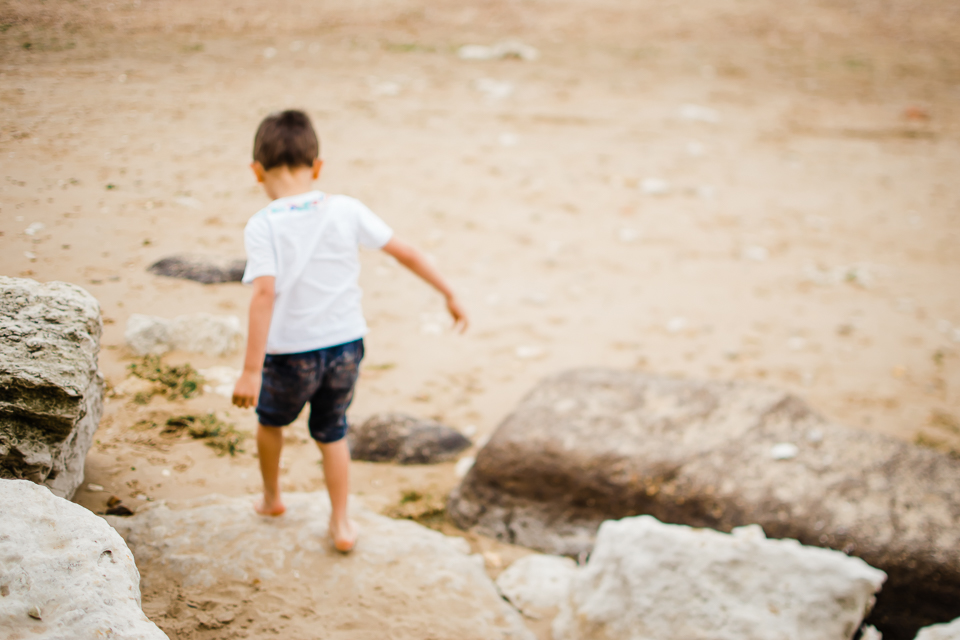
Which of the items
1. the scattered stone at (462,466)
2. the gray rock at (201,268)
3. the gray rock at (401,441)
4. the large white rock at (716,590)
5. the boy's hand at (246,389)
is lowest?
the scattered stone at (462,466)

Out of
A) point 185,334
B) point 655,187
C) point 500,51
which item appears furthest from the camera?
A: point 500,51

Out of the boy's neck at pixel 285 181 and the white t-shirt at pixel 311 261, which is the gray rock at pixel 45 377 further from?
the boy's neck at pixel 285 181

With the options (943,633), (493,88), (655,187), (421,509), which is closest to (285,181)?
(421,509)

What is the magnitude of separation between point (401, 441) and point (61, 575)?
1.59 meters

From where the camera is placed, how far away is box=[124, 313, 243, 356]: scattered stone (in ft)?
5.86

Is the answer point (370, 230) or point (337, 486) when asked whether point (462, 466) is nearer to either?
point (337, 486)

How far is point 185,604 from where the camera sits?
4.96 ft

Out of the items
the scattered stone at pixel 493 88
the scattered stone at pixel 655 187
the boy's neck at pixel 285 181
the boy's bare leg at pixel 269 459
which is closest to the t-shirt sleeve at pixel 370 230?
→ the boy's neck at pixel 285 181

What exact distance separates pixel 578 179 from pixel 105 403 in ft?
14.2

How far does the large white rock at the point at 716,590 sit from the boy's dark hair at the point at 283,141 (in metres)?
1.35

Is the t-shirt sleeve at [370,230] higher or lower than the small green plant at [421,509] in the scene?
higher

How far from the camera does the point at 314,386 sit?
1.70 metres

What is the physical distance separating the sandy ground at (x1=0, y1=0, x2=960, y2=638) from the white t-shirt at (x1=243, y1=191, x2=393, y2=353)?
0.39m

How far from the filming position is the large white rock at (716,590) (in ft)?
5.41
